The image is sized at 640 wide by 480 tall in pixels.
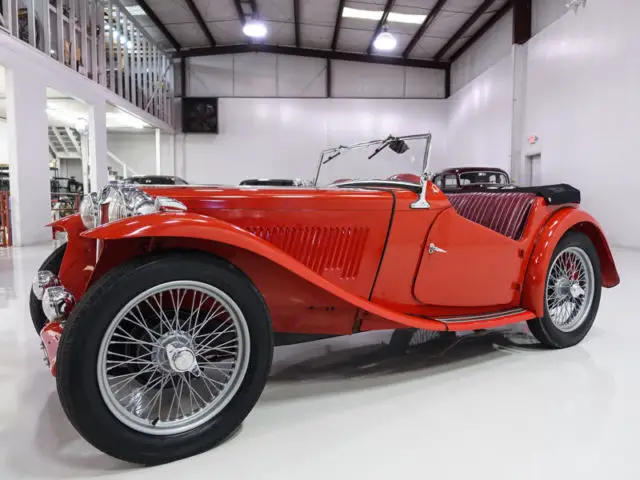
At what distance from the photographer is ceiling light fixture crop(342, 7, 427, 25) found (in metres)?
14.1

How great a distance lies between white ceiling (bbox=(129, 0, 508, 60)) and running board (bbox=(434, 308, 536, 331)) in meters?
12.6

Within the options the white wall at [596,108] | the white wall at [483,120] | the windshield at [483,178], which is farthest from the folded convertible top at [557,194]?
the white wall at [483,120]

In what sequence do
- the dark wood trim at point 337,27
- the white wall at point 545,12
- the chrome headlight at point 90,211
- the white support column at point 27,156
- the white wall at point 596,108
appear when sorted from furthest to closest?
the dark wood trim at point 337,27, the white wall at point 545,12, the white support column at point 27,156, the white wall at point 596,108, the chrome headlight at point 90,211

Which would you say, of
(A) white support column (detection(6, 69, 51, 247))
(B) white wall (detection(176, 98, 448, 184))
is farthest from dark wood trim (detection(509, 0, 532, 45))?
(A) white support column (detection(6, 69, 51, 247))

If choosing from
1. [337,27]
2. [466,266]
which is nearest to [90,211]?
[466,266]

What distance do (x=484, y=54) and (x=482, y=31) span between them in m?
0.77

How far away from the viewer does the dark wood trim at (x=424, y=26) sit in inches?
529

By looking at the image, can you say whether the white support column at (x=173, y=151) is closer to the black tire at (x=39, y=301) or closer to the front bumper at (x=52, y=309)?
the black tire at (x=39, y=301)

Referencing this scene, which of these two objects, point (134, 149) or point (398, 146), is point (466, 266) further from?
point (134, 149)

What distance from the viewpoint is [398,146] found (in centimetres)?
302

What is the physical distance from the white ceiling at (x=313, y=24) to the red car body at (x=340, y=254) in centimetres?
1265

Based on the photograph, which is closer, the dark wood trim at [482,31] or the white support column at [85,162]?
the dark wood trim at [482,31]

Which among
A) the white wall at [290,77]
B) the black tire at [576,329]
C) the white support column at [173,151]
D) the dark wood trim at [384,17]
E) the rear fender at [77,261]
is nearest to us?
the rear fender at [77,261]

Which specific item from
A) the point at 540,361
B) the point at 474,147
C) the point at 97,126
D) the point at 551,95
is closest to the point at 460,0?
the point at 551,95
